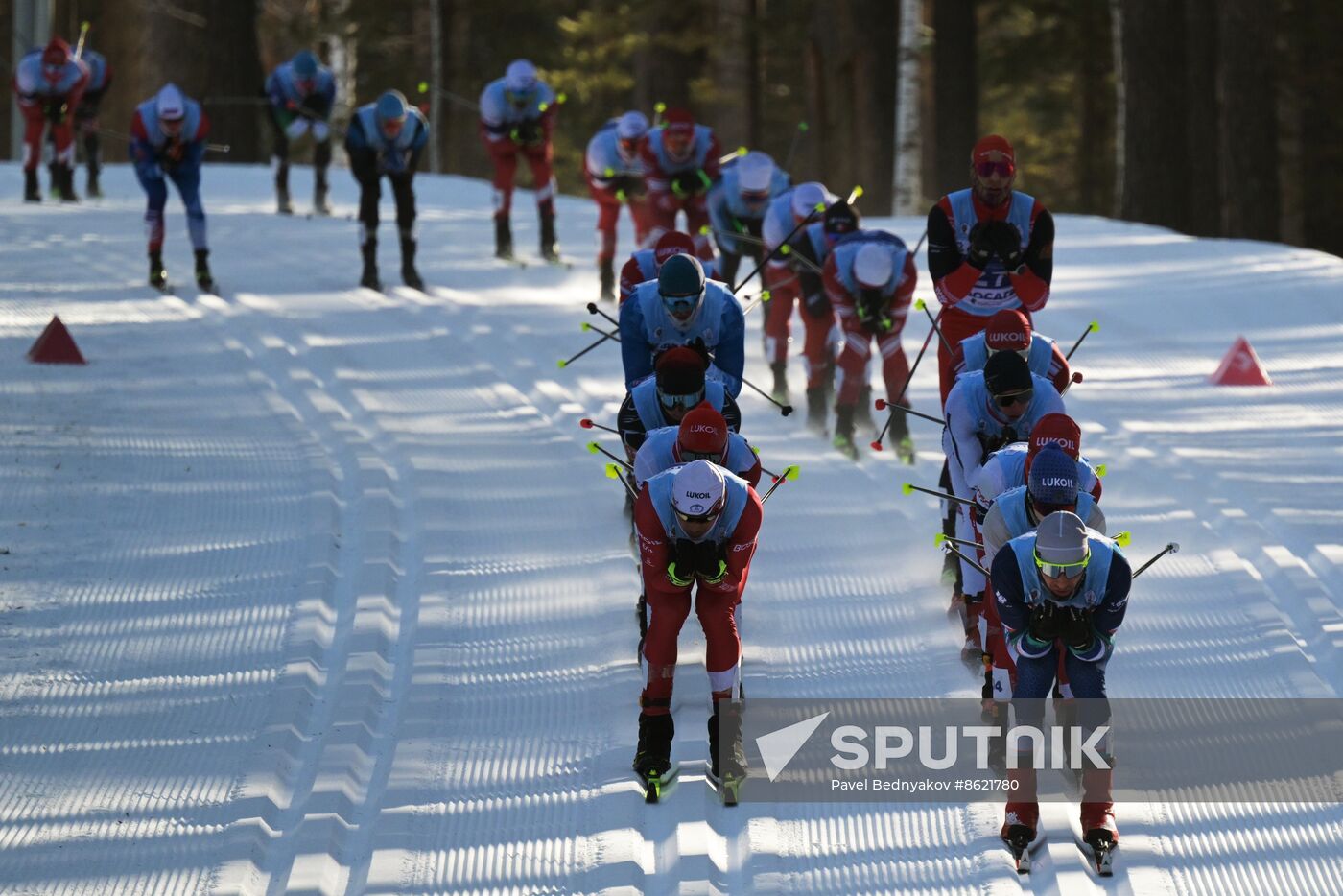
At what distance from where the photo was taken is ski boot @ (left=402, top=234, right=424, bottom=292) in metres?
17.8

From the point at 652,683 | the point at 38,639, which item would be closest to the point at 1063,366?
the point at 652,683

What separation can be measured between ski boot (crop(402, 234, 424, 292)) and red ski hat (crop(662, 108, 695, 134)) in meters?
2.93

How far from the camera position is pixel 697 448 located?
828cm

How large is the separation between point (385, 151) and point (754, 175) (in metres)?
3.72

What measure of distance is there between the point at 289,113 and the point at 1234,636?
13.9 meters

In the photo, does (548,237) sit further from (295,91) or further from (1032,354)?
(1032,354)

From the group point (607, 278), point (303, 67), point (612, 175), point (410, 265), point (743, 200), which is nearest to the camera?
point (743, 200)

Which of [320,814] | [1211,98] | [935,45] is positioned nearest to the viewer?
[320,814]

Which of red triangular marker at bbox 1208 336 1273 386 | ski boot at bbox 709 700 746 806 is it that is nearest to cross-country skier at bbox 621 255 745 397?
ski boot at bbox 709 700 746 806

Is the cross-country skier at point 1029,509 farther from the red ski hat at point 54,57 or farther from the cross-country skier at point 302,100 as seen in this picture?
the red ski hat at point 54,57

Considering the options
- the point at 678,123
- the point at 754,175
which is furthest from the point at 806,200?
the point at 678,123

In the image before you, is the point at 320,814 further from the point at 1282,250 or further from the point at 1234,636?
the point at 1282,250

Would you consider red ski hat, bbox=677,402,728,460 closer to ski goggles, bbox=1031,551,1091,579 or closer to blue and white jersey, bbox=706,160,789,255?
ski goggles, bbox=1031,551,1091,579

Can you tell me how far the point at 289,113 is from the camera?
2112cm
